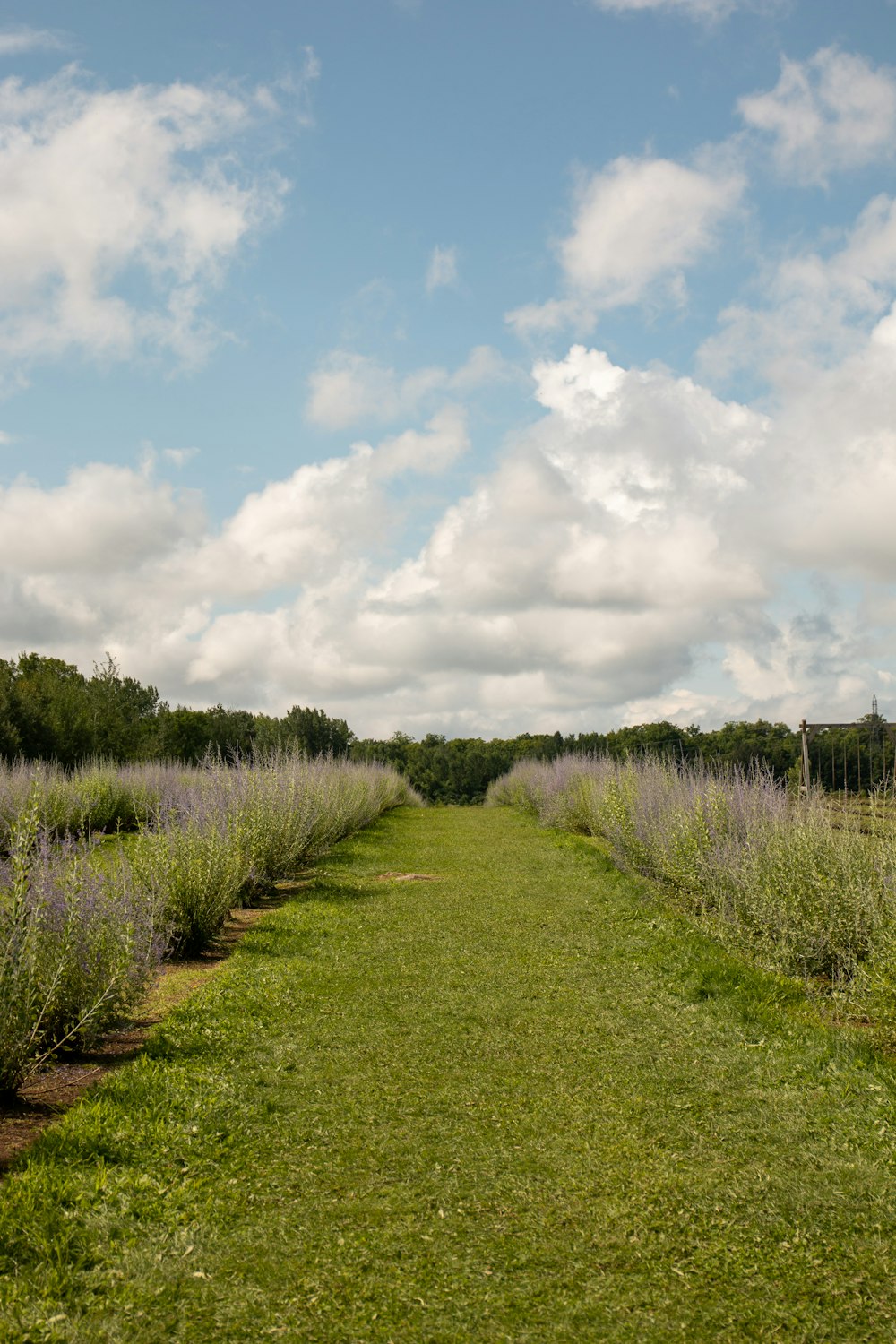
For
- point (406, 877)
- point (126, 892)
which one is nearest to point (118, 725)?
point (406, 877)

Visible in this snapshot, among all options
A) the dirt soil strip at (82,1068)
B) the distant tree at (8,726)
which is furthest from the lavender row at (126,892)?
the distant tree at (8,726)

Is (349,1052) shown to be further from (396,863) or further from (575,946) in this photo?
(396,863)

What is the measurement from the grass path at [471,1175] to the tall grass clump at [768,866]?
2.23 ft

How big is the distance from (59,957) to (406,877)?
892 centimetres

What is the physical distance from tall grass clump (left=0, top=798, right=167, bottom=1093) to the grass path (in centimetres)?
46

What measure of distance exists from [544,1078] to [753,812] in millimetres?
5426

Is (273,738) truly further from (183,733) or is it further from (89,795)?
(89,795)

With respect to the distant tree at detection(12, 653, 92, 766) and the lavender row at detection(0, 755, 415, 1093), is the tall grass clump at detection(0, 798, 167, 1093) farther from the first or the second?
the distant tree at detection(12, 653, 92, 766)

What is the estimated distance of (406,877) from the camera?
46.7 ft

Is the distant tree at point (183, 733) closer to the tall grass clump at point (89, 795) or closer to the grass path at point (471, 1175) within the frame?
the tall grass clump at point (89, 795)

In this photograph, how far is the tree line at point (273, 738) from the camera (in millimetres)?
16406

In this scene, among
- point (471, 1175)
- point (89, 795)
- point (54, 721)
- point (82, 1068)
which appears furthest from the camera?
point (54, 721)

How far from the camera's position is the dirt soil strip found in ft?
15.9

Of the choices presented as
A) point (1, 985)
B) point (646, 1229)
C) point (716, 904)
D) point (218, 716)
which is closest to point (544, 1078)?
point (646, 1229)
